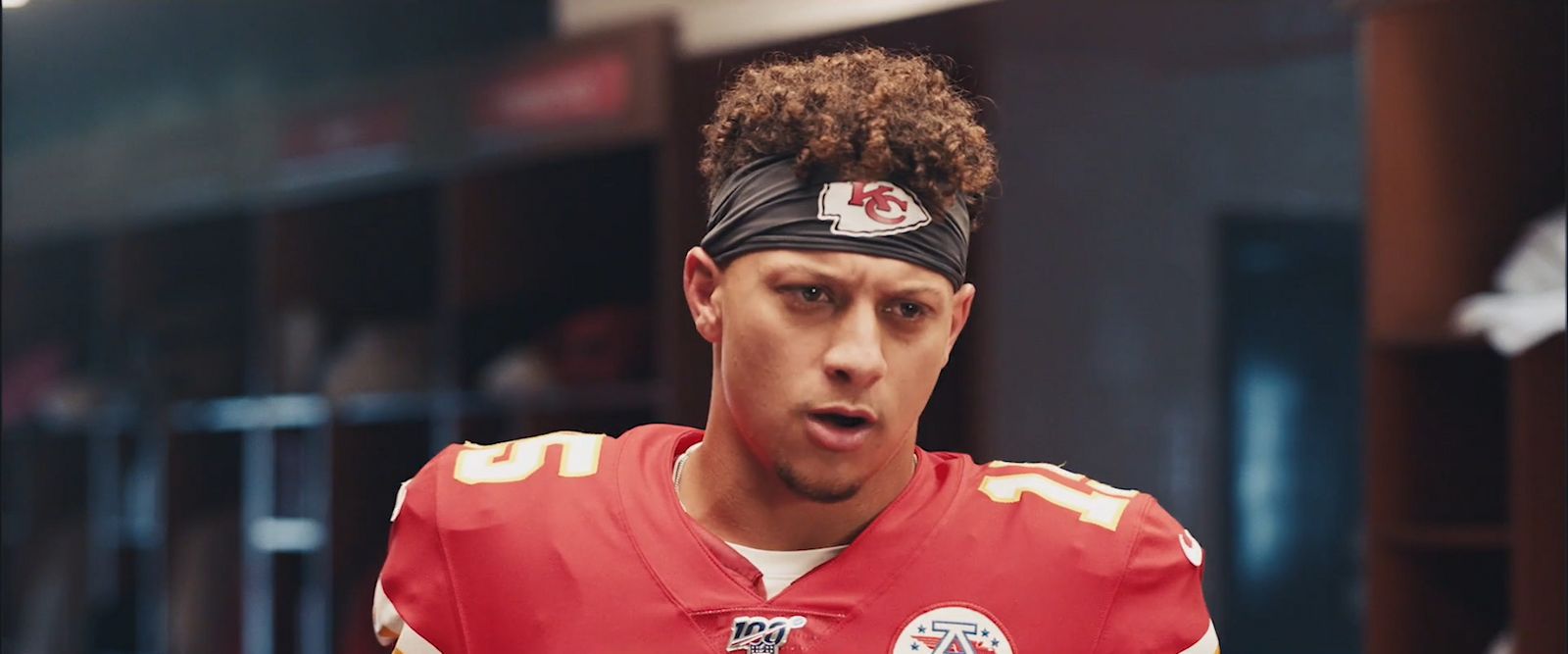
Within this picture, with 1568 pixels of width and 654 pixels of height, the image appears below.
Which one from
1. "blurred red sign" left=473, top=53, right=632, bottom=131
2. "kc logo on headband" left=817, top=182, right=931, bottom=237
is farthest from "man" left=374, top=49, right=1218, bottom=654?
"blurred red sign" left=473, top=53, right=632, bottom=131

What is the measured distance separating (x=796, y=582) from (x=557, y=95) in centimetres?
243

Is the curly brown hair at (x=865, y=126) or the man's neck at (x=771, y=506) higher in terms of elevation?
the curly brown hair at (x=865, y=126)

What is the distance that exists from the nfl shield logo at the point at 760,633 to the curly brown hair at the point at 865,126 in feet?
1.27

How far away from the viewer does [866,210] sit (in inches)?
62.7

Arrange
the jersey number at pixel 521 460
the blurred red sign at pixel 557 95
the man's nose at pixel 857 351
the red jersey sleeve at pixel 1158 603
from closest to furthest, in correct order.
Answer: the man's nose at pixel 857 351 < the red jersey sleeve at pixel 1158 603 < the jersey number at pixel 521 460 < the blurred red sign at pixel 557 95

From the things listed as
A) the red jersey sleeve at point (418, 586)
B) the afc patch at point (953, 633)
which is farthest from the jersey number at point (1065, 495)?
the red jersey sleeve at point (418, 586)

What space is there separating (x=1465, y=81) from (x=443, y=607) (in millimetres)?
2053

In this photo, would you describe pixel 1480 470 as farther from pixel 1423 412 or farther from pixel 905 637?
pixel 905 637

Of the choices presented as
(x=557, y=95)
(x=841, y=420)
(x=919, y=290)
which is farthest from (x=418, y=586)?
(x=557, y=95)

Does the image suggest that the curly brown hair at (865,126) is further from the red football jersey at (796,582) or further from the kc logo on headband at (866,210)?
the red football jersey at (796,582)

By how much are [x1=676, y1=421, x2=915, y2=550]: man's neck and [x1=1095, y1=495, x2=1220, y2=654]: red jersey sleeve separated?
223mm

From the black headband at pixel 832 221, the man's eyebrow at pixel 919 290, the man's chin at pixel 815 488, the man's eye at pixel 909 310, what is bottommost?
the man's chin at pixel 815 488

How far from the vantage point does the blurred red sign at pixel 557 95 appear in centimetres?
381

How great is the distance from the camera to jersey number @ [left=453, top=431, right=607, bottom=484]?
1803 millimetres
